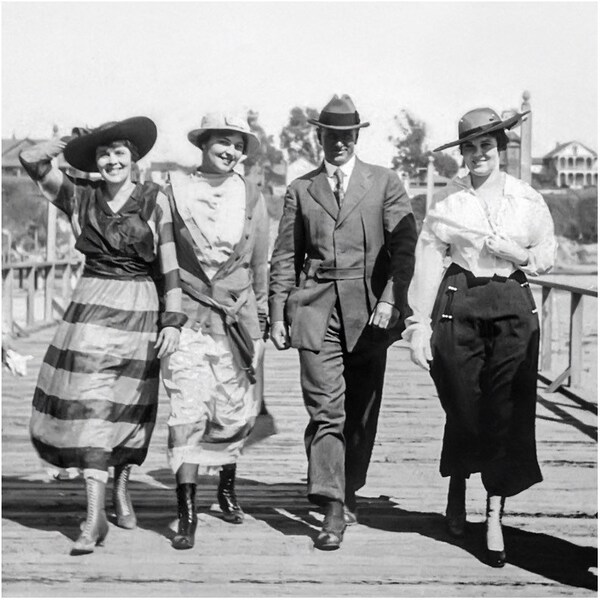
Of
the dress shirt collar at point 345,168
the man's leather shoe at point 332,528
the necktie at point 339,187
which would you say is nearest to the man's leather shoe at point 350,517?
the man's leather shoe at point 332,528

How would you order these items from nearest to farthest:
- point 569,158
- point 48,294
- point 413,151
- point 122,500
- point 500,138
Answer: point 500,138 → point 122,500 → point 413,151 → point 48,294 → point 569,158

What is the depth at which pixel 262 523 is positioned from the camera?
5086mm

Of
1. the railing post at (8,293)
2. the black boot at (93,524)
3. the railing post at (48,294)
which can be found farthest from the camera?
the railing post at (48,294)

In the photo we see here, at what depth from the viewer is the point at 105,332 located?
15.4ft

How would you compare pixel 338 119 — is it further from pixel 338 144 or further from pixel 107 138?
pixel 107 138

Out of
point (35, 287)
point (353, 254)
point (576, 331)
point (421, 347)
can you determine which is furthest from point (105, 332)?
point (35, 287)

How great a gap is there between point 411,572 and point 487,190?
153 centimetres

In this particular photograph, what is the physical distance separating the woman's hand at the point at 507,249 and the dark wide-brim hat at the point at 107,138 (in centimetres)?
150

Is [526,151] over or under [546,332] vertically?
over

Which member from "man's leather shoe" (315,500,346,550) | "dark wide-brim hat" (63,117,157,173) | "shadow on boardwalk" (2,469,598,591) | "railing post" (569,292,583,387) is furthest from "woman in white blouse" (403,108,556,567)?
"railing post" (569,292,583,387)

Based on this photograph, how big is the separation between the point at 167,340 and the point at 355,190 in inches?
40.9

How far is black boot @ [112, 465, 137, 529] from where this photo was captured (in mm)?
4957

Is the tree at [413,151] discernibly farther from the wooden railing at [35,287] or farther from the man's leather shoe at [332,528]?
the wooden railing at [35,287]

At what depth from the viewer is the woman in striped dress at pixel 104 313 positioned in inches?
184
